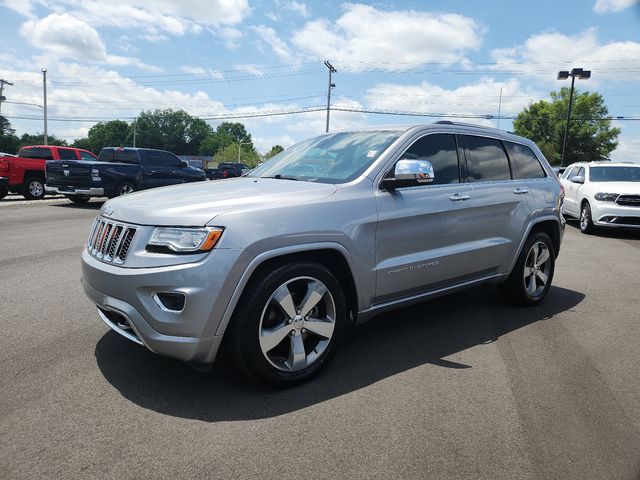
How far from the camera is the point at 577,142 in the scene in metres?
57.9

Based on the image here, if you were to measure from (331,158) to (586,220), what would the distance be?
10181mm

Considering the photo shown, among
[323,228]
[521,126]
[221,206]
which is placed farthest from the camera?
[521,126]

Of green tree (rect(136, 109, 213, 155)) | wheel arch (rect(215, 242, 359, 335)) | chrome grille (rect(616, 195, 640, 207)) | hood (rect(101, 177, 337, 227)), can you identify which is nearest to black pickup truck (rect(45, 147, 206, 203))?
hood (rect(101, 177, 337, 227))

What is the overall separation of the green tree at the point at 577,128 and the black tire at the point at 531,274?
5577 cm

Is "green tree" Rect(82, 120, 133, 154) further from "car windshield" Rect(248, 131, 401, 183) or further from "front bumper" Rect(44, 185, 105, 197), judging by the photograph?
"car windshield" Rect(248, 131, 401, 183)

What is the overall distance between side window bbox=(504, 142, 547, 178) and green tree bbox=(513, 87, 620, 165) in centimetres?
5556

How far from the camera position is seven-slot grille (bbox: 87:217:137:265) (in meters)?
3.02

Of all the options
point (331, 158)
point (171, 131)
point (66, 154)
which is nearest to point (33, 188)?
point (66, 154)

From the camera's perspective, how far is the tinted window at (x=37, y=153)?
674 inches

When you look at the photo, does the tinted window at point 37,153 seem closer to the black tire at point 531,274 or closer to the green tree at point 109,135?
the black tire at point 531,274

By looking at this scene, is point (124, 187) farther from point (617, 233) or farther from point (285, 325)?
point (617, 233)

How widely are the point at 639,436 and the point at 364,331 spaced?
2.16m

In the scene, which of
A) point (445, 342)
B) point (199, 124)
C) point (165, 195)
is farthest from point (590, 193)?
point (199, 124)

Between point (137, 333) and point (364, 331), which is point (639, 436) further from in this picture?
point (137, 333)
